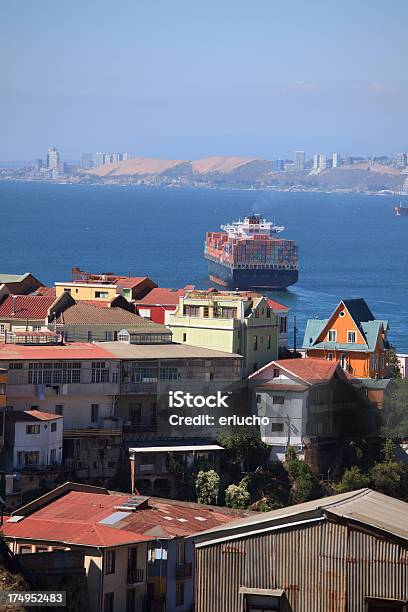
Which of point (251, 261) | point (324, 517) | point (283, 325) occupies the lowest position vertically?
point (251, 261)

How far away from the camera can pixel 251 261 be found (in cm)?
8625

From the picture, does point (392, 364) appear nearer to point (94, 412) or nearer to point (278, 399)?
point (278, 399)

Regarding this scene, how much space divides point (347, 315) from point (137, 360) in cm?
714

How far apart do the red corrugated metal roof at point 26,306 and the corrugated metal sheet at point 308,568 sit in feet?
69.3

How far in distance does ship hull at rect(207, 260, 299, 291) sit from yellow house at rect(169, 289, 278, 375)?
50.6 m

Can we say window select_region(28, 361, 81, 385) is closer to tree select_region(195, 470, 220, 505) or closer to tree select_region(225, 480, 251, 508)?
tree select_region(195, 470, 220, 505)

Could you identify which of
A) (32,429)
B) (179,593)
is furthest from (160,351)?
(179,593)

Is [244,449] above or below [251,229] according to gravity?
above

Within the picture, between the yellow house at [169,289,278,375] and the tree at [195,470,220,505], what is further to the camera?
the yellow house at [169,289,278,375]

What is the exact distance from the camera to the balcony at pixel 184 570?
17688 millimetres

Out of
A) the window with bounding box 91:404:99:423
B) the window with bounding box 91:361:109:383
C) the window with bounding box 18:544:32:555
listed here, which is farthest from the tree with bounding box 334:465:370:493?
the window with bounding box 18:544:32:555

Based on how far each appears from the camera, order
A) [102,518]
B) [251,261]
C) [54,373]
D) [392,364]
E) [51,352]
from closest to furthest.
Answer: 1. [102,518]
2. [54,373]
3. [51,352]
4. [392,364]
5. [251,261]

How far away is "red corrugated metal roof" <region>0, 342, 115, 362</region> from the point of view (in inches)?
978

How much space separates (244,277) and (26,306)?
54158 mm
